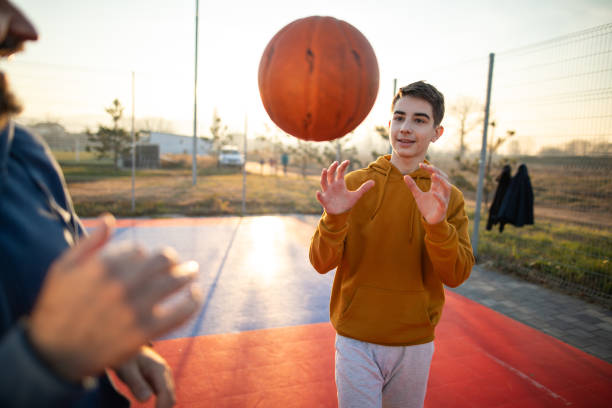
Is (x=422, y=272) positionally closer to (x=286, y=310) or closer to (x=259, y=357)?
(x=259, y=357)

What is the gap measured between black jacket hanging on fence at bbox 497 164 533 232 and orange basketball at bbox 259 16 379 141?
4.09 m

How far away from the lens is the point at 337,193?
1521 millimetres

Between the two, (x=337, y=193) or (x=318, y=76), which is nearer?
(x=337, y=193)

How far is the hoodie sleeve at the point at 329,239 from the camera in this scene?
1556mm

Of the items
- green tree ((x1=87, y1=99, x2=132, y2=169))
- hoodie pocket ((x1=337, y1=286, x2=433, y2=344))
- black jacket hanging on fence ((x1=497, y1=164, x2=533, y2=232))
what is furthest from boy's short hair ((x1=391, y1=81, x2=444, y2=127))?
green tree ((x1=87, y1=99, x2=132, y2=169))

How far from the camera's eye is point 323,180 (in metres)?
1.55

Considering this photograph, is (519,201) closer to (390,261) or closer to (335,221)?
(390,261)

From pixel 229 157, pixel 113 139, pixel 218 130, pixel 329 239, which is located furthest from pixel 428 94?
A: pixel 229 157

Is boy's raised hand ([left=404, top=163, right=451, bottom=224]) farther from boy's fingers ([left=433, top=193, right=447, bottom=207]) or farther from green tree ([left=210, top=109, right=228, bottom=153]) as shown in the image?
green tree ([left=210, top=109, right=228, bottom=153])

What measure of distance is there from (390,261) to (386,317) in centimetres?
25

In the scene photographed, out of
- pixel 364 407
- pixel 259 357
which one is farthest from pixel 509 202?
pixel 364 407

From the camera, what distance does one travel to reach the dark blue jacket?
0.56 meters

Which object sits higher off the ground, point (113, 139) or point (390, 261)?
point (113, 139)

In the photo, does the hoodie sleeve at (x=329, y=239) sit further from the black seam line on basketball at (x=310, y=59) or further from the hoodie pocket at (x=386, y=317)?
the black seam line on basketball at (x=310, y=59)
